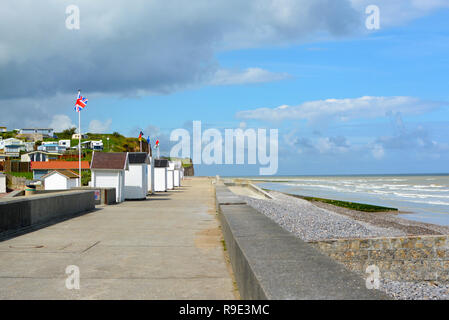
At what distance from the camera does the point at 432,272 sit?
18.2 metres

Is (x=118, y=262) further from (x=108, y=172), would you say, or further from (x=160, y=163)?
(x=160, y=163)

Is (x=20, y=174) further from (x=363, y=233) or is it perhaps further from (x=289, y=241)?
(x=289, y=241)

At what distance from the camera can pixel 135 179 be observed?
30.0 metres

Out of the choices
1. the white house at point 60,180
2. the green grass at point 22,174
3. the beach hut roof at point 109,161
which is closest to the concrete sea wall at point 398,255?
the beach hut roof at point 109,161

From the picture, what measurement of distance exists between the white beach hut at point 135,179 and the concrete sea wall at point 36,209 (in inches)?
378

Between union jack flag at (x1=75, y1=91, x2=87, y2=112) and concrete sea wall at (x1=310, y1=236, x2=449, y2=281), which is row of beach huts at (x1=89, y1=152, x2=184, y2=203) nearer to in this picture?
union jack flag at (x1=75, y1=91, x2=87, y2=112)

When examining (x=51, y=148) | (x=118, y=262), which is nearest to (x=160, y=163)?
(x=118, y=262)

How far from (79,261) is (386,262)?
42.4 ft

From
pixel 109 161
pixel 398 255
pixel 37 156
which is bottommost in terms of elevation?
pixel 398 255

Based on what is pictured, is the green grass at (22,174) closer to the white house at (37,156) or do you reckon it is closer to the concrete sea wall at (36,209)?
the white house at (37,156)

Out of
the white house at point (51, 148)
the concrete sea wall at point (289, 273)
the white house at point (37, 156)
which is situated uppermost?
the white house at point (51, 148)

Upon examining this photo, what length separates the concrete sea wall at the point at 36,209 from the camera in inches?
472

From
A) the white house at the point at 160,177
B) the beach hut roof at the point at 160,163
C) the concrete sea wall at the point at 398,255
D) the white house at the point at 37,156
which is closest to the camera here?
the concrete sea wall at the point at 398,255

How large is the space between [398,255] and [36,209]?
13.6 metres
